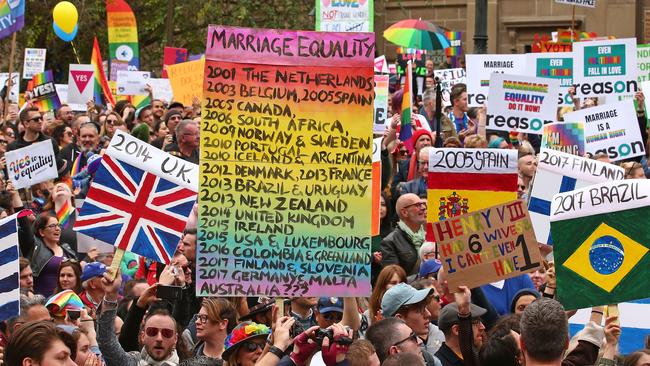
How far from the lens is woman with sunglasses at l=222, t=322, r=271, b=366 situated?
7.31 m

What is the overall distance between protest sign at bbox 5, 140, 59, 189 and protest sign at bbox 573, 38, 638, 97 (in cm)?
648

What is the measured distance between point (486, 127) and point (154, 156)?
6394 mm

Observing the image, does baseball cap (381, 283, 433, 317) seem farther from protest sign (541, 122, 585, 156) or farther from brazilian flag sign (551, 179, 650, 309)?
protest sign (541, 122, 585, 156)

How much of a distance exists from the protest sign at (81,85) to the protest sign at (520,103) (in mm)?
6435

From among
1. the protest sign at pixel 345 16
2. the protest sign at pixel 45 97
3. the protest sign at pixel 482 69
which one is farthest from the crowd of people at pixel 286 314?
the protest sign at pixel 45 97

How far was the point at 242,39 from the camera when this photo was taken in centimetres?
763

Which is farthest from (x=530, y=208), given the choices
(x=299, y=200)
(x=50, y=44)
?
(x=50, y=44)

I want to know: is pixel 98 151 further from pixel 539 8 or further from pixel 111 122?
pixel 539 8

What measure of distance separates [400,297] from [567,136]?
643 centimetres

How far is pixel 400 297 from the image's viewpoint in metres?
8.07

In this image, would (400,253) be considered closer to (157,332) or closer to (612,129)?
(157,332)

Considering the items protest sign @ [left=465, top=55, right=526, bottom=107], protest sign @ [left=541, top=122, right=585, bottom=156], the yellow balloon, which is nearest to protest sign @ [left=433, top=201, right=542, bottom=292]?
protest sign @ [left=541, top=122, right=585, bottom=156]

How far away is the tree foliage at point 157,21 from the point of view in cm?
2894

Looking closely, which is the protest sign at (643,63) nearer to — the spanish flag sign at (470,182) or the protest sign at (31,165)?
the protest sign at (31,165)
